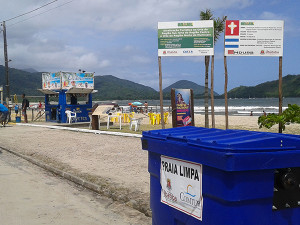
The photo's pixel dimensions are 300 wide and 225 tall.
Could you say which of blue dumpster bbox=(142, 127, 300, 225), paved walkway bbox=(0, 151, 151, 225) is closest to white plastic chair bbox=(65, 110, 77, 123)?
paved walkway bbox=(0, 151, 151, 225)

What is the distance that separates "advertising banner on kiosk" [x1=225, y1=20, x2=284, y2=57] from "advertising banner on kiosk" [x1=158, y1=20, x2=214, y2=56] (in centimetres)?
136

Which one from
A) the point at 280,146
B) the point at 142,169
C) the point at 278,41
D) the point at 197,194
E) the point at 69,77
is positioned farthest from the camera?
the point at 69,77

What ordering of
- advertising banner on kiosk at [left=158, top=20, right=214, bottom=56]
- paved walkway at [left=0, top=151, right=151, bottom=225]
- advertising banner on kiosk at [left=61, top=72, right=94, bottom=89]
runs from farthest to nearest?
advertising banner on kiosk at [left=61, top=72, right=94, bottom=89], advertising banner on kiosk at [left=158, top=20, right=214, bottom=56], paved walkway at [left=0, top=151, right=151, bottom=225]

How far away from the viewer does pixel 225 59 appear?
11.1 m

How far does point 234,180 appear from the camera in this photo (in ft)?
8.14

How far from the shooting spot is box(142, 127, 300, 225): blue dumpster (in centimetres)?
249

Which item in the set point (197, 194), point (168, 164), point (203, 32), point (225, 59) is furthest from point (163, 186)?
point (203, 32)

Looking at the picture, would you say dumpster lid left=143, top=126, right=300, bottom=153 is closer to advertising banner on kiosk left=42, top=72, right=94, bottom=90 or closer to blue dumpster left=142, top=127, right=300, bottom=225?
blue dumpster left=142, top=127, right=300, bottom=225

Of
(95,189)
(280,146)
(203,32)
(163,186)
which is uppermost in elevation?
(203,32)

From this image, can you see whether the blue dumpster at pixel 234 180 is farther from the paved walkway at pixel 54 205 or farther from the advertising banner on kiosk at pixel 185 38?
the advertising banner on kiosk at pixel 185 38

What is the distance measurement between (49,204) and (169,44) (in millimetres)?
7874

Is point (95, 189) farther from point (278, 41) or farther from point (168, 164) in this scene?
point (278, 41)

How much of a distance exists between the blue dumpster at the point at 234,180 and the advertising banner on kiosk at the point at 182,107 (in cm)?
1003

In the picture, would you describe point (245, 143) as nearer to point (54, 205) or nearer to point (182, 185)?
point (182, 185)
